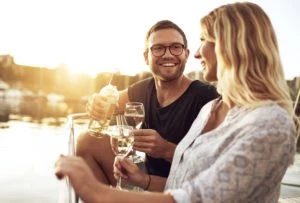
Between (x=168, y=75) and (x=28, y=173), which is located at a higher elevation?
(x=168, y=75)

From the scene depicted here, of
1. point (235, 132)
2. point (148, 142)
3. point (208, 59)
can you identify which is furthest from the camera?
point (148, 142)

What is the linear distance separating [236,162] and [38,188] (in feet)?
16.0

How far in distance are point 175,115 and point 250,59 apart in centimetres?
159

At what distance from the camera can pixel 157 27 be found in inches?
142

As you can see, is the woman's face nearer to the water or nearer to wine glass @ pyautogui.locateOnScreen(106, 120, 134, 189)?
wine glass @ pyautogui.locateOnScreen(106, 120, 134, 189)

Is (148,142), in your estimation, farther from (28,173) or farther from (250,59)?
(28,173)

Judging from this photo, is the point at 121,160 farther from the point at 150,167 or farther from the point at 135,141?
the point at 150,167

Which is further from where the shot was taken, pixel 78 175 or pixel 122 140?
pixel 122 140

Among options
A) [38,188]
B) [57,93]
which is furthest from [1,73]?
[38,188]

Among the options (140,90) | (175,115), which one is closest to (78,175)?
(175,115)

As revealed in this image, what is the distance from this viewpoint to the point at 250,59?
1.76m

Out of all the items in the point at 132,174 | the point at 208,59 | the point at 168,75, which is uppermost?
the point at 208,59

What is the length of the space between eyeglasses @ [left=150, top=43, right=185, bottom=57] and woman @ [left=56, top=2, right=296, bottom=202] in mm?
1257

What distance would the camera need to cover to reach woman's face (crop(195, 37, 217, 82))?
2.02 m
